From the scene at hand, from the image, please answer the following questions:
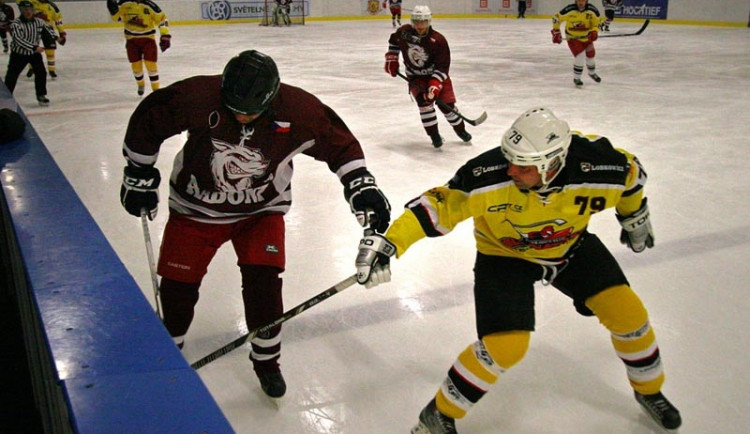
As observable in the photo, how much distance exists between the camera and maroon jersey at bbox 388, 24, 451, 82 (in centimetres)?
552

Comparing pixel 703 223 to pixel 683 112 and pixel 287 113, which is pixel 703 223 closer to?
pixel 287 113

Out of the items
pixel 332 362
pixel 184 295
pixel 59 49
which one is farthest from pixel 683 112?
pixel 59 49

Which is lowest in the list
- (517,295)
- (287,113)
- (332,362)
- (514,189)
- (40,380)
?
(332,362)

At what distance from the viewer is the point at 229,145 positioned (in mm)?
1963

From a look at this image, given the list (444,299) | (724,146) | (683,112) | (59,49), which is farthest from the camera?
(59,49)

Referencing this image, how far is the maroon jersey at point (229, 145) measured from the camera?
6.35 feet

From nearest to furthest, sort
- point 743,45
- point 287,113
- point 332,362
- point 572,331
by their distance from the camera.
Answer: point 287,113 → point 332,362 → point 572,331 → point 743,45

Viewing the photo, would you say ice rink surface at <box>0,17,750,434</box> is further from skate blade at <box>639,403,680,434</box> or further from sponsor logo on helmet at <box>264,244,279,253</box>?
sponsor logo on helmet at <box>264,244,279,253</box>

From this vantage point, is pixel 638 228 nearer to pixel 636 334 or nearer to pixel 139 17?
pixel 636 334

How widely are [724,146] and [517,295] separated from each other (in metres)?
4.30

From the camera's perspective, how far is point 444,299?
296cm

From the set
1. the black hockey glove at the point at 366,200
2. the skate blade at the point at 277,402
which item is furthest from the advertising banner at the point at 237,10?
the skate blade at the point at 277,402

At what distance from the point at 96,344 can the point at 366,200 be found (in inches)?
37.9

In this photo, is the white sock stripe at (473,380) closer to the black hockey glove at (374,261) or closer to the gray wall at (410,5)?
the black hockey glove at (374,261)
